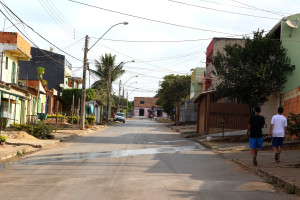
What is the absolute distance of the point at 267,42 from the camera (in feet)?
79.8

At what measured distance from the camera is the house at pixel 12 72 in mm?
28134

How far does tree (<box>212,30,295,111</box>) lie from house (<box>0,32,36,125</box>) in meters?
13.9

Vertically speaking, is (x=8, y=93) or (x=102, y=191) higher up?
(x=8, y=93)

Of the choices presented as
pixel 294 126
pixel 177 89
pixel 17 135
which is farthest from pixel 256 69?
pixel 177 89

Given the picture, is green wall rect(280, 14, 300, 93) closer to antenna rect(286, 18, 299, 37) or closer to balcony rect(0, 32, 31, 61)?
antenna rect(286, 18, 299, 37)

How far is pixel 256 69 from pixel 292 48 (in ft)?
10.5

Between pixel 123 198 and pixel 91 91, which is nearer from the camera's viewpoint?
pixel 123 198

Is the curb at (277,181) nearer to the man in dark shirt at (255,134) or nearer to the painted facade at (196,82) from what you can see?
the man in dark shirt at (255,134)

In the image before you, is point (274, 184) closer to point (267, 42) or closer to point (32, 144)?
point (32, 144)

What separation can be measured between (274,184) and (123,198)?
3774 mm

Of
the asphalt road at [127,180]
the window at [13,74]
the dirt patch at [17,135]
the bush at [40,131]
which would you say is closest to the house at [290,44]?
the asphalt road at [127,180]

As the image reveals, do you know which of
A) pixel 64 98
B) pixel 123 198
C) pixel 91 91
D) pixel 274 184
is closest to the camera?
pixel 123 198

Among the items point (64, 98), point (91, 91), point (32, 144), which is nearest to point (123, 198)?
point (32, 144)

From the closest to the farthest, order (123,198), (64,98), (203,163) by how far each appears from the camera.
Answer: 1. (123,198)
2. (203,163)
3. (64,98)
